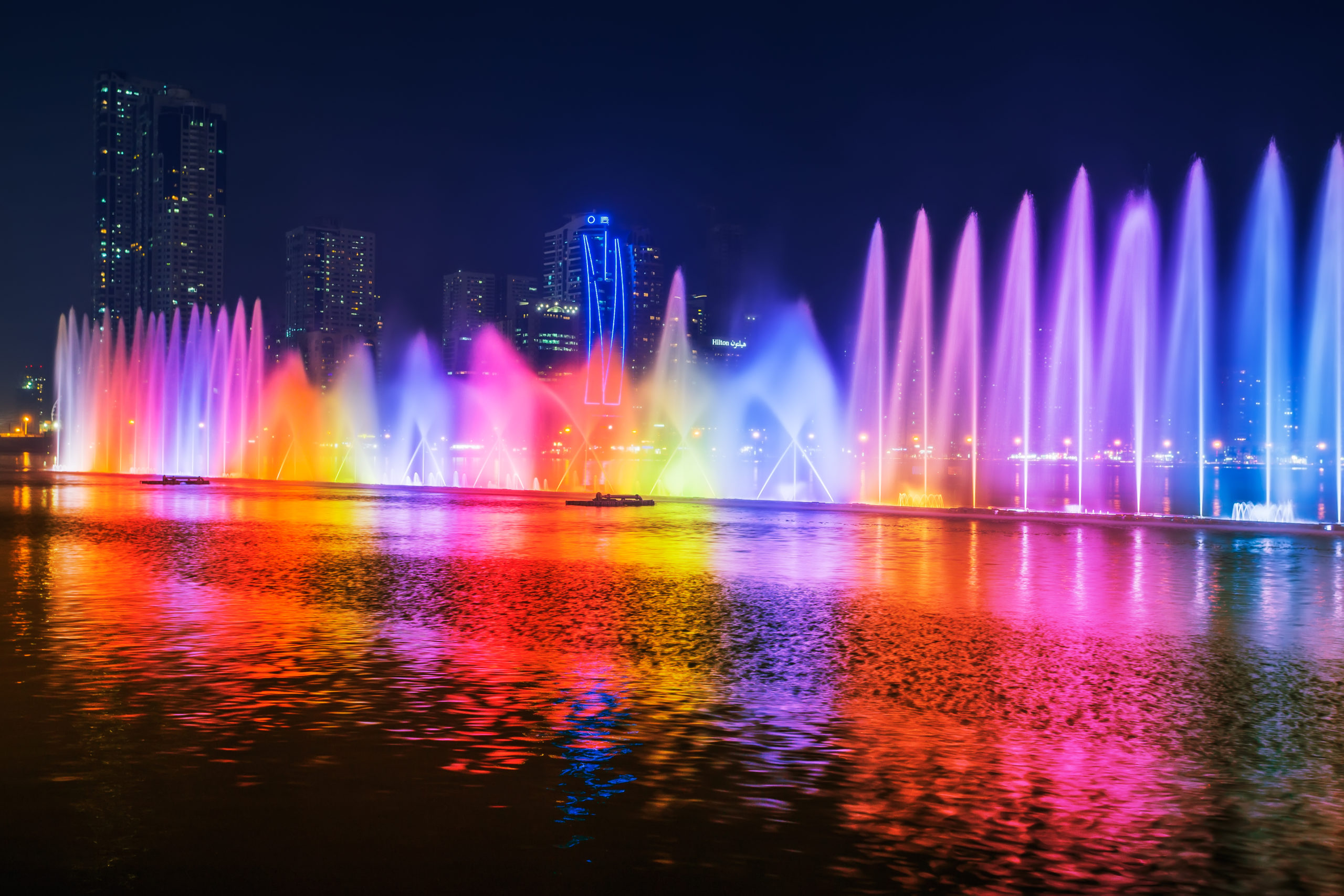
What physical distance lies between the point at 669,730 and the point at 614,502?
23.1 m

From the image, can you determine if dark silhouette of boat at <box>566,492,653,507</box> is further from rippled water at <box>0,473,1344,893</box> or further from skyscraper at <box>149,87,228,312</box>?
skyscraper at <box>149,87,228,312</box>

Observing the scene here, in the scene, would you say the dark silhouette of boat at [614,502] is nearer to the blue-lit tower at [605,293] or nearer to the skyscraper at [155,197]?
the blue-lit tower at [605,293]

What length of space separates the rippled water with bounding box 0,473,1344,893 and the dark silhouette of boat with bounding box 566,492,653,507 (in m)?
14.8

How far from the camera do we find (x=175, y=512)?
26156 mm

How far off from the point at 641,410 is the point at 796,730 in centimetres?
7032

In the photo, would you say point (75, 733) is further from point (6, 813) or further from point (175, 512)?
point (175, 512)

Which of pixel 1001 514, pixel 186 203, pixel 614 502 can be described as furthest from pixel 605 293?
pixel 186 203

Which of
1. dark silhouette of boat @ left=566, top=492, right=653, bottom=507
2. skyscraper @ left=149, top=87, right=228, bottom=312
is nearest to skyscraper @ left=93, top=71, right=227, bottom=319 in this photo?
skyscraper @ left=149, top=87, right=228, bottom=312

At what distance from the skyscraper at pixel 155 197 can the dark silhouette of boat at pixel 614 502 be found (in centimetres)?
12251

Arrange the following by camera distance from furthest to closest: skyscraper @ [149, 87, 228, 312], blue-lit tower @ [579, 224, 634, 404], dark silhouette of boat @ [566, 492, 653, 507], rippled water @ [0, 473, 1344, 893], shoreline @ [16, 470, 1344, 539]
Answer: skyscraper @ [149, 87, 228, 312] < blue-lit tower @ [579, 224, 634, 404] < dark silhouette of boat @ [566, 492, 653, 507] < shoreline @ [16, 470, 1344, 539] < rippled water @ [0, 473, 1344, 893]

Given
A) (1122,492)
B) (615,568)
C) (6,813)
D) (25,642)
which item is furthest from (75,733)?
(1122,492)

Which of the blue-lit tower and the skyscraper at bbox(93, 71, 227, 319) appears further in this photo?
the skyscraper at bbox(93, 71, 227, 319)

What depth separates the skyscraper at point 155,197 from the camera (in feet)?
465

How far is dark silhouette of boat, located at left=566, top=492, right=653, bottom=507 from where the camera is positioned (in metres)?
29.6
